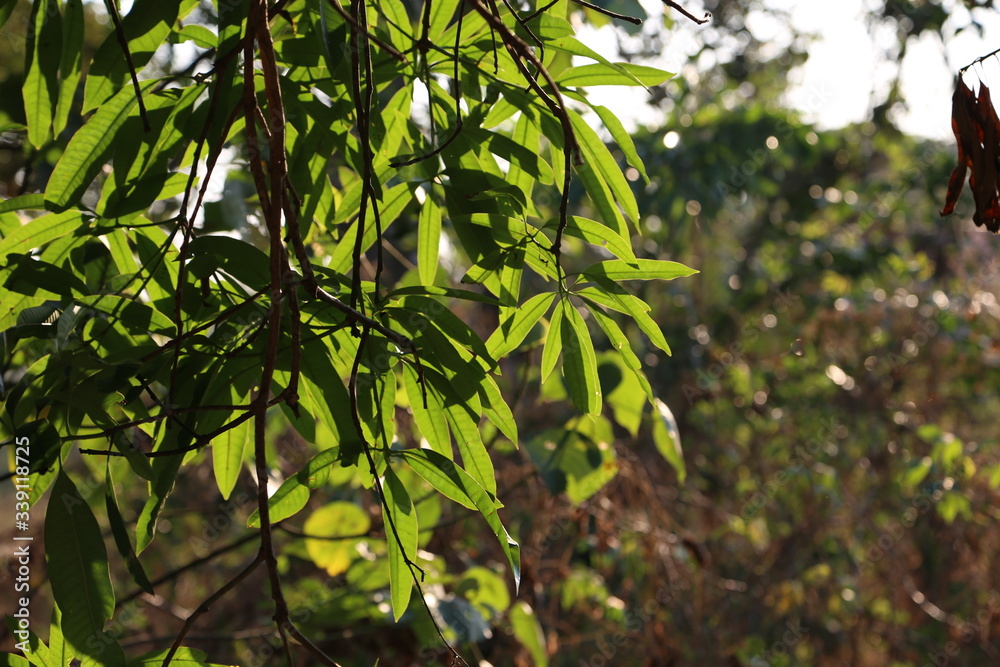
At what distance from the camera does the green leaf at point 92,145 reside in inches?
32.7

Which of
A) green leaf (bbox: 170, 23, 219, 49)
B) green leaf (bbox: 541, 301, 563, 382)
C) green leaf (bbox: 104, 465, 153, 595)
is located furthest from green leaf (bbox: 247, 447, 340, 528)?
green leaf (bbox: 170, 23, 219, 49)

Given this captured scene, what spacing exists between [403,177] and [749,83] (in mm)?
4576

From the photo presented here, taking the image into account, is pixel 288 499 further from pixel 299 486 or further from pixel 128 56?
pixel 128 56

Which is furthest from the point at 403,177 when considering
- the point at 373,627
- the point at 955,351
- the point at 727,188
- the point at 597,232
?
the point at 955,351

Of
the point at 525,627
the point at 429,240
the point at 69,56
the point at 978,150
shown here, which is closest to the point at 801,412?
the point at 525,627

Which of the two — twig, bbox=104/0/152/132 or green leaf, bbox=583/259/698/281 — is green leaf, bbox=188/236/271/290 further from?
green leaf, bbox=583/259/698/281

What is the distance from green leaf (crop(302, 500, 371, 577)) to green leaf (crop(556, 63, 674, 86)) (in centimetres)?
106

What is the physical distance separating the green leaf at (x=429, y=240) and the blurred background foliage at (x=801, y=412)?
158cm

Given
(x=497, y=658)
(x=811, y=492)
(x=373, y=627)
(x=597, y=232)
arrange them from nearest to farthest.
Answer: (x=597, y=232) < (x=373, y=627) < (x=497, y=658) < (x=811, y=492)

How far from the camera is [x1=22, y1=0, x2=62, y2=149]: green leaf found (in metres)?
0.89

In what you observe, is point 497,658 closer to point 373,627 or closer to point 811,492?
point 373,627

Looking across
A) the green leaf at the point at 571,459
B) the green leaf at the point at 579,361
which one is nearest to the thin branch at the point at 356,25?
the green leaf at the point at 579,361

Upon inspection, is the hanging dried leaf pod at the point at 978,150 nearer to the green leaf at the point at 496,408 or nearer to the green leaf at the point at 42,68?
the green leaf at the point at 496,408

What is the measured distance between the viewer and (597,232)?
0.83 meters
